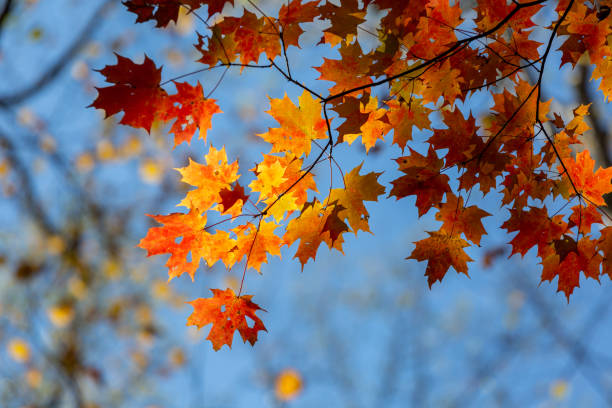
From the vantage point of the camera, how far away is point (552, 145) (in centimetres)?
182

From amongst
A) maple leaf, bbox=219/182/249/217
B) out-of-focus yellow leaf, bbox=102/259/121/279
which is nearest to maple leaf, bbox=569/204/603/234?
maple leaf, bbox=219/182/249/217

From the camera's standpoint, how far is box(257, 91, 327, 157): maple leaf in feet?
5.60

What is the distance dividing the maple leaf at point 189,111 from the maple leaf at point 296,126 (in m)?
0.31

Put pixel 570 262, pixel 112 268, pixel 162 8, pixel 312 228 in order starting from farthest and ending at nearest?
pixel 112 268, pixel 570 262, pixel 312 228, pixel 162 8

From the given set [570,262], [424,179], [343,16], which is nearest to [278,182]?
[424,179]

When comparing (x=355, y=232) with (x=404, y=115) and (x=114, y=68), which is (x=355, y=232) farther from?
(x=114, y=68)

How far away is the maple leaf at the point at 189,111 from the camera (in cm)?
177

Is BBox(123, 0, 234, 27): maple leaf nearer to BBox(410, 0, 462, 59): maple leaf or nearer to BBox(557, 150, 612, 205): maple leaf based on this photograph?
BBox(410, 0, 462, 59): maple leaf

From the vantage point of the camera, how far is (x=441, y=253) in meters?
1.82

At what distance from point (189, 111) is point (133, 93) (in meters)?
0.25

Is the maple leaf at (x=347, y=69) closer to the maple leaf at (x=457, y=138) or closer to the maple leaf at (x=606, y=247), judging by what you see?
the maple leaf at (x=457, y=138)

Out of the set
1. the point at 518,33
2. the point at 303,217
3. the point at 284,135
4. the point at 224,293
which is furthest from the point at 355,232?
the point at 518,33

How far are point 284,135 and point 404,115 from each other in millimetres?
565

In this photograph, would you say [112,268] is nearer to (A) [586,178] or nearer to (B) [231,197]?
(B) [231,197]
